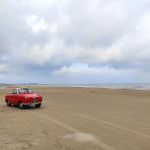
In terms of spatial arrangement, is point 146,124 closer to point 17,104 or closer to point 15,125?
point 15,125

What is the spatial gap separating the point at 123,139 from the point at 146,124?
12.1ft

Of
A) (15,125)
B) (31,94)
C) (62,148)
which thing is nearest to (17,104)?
(31,94)

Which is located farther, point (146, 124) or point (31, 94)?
point (31, 94)

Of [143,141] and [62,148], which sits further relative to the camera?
[143,141]

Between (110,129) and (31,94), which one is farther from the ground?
(31,94)

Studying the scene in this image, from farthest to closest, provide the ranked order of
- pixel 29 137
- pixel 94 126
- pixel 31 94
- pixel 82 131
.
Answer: pixel 31 94 → pixel 94 126 → pixel 82 131 → pixel 29 137

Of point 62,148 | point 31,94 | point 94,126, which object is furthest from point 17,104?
point 62,148

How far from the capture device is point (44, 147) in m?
8.74

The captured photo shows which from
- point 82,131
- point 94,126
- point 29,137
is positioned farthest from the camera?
point 94,126

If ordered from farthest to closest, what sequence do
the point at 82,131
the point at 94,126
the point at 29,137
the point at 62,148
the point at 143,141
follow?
the point at 94,126, the point at 82,131, the point at 29,137, the point at 143,141, the point at 62,148

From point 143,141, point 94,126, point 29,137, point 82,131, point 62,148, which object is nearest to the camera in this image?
point 62,148

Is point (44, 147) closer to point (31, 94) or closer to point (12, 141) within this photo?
point (12, 141)

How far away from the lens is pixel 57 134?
35.5 feet

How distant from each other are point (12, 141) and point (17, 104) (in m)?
12.9
